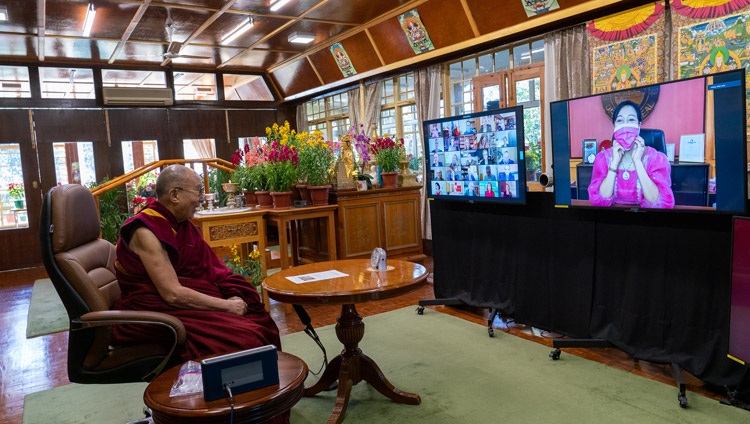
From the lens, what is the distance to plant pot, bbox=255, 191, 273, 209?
4.78m

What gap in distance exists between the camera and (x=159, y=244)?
217 cm

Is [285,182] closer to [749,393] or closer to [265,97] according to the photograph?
[749,393]

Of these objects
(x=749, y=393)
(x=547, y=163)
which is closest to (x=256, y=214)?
(x=547, y=163)

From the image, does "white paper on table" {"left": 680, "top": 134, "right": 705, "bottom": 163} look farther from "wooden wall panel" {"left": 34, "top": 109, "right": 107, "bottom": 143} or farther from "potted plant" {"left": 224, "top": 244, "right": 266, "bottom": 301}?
"wooden wall panel" {"left": 34, "top": 109, "right": 107, "bottom": 143}

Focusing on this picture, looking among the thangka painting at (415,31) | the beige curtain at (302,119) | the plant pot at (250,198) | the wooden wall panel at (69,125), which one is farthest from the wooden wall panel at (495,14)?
the wooden wall panel at (69,125)

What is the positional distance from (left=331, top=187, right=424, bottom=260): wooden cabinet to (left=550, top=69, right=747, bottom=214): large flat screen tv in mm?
2459

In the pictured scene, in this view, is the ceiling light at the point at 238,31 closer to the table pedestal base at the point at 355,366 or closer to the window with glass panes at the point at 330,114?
the window with glass panes at the point at 330,114

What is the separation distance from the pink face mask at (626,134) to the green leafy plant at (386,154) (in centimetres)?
304

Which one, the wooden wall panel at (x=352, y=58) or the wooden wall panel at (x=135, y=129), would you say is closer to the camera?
the wooden wall panel at (x=352, y=58)

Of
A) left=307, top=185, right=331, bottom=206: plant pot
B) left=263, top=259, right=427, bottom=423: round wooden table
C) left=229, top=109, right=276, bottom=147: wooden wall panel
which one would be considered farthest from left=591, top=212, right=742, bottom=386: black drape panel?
left=229, top=109, right=276, bottom=147: wooden wall panel

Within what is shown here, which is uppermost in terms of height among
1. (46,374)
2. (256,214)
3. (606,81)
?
(606,81)

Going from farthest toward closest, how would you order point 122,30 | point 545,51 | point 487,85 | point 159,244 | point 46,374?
point 122,30
point 487,85
point 545,51
point 46,374
point 159,244

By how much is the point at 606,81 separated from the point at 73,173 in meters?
7.65

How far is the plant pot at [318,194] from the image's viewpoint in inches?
194
